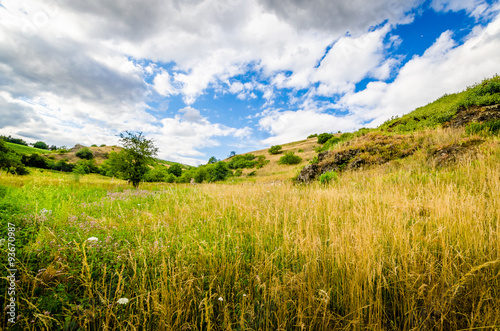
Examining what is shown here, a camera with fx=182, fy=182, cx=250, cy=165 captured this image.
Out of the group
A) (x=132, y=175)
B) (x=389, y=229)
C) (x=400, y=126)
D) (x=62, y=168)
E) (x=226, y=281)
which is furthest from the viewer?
(x=62, y=168)

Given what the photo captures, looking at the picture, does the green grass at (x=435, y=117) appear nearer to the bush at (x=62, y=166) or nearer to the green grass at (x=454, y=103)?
the green grass at (x=454, y=103)

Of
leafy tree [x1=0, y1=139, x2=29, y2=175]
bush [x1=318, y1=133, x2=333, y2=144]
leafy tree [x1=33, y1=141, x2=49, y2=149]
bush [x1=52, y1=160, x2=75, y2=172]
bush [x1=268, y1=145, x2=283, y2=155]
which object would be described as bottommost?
leafy tree [x1=0, y1=139, x2=29, y2=175]

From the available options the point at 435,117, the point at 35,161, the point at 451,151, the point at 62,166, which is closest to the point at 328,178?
the point at 451,151

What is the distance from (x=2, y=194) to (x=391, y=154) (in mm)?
15211

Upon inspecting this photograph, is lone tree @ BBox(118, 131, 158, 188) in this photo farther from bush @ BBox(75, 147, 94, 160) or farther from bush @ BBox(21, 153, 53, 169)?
bush @ BBox(75, 147, 94, 160)

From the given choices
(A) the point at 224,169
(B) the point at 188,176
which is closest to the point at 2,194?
(A) the point at 224,169

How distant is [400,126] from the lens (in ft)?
46.8

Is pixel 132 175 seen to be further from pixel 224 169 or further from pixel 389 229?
pixel 389 229

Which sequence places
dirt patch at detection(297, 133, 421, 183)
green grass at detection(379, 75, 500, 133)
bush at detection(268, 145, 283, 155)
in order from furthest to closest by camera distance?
bush at detection(268, 145, 283, 155) → green grass at detection(379, 75, 500, 133) → dirt patch at detection(297, 133, 421, 183)

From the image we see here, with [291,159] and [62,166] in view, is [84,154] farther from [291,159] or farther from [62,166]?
[291,159]

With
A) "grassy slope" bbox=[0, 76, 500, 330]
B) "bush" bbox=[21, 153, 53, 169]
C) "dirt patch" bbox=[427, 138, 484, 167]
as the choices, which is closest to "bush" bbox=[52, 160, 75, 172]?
"bush" bbox=[21, 153, 53, 169]

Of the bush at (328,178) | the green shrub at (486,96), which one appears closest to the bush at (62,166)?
the bush at (328,178)

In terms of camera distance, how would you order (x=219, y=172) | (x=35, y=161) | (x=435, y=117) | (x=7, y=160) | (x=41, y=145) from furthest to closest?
(x=41, y=145) → (x=35, y=161) → (x=219, y=172) → (x=7, y=160) → (x=435, y=117)

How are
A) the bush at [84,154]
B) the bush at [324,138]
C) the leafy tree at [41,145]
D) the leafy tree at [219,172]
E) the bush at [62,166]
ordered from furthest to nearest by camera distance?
the leafy tree at [41,145] < the bush at [84,154] < the bush at [62,166] < the bush at [324,138] < the leafy tree at [219,172]
